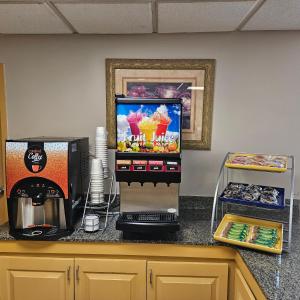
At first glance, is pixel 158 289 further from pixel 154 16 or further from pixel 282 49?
pixel 282 49

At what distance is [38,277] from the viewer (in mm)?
1743

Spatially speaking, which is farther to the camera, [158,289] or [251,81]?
[251,81]

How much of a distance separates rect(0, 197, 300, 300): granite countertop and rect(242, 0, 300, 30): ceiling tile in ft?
4.06

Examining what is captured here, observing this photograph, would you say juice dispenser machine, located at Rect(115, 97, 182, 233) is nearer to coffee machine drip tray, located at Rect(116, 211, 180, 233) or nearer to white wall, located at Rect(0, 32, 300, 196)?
coffee machine drip tray, located at Rect(116, 211, 180, 233)

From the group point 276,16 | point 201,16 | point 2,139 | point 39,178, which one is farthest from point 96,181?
point 276,16

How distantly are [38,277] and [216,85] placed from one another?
5.63 ft

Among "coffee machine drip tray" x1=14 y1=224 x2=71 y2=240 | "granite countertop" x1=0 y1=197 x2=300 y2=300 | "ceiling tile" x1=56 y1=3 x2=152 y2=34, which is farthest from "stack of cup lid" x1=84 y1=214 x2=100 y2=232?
"ceiling tile" x1=56 y1=3 x2=152 y2=34

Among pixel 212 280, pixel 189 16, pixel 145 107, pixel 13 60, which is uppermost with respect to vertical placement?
pixel 189 16

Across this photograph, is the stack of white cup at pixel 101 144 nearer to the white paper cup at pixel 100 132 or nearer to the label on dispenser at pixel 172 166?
the white paper cup at pixel 100 132

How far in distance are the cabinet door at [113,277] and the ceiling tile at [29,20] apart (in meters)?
1.45

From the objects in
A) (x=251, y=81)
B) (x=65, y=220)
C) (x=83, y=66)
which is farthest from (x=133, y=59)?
(x=65, y=220)

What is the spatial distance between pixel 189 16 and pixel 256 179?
1.23 meters

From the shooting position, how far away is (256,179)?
217cm

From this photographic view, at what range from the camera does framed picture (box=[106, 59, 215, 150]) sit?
2.11 meters
